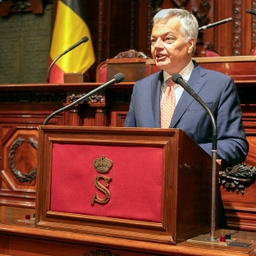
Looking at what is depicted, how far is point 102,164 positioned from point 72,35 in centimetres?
321

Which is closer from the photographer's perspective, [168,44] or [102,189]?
[102,189]

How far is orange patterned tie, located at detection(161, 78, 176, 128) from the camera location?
2.14m

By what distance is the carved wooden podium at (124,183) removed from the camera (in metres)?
1.68

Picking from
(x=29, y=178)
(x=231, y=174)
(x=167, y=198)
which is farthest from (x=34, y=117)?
(x=167, y=198)

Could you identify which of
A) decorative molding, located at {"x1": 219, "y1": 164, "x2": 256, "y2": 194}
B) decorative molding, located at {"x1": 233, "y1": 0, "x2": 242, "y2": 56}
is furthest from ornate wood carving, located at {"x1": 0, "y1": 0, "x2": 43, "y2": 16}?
decorative molding, located at {"x1": 219, "y1": 164, "x2": 256, "y2": 194}

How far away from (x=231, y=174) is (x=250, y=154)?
0.50ft

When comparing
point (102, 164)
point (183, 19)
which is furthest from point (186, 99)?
point (102, 164)

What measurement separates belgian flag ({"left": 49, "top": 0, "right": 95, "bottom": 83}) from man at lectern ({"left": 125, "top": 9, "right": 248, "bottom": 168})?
2.51m

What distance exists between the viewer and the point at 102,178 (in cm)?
179

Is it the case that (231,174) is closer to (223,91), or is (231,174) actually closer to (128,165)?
(223,91)

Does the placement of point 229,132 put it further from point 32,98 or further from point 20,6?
point 20,6

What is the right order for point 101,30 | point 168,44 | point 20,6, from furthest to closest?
1. point 20,6
2. point 101,30
3. point 168,44

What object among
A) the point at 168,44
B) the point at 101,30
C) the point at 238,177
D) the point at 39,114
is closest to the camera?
the point at 168,44

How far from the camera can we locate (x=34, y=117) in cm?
340
